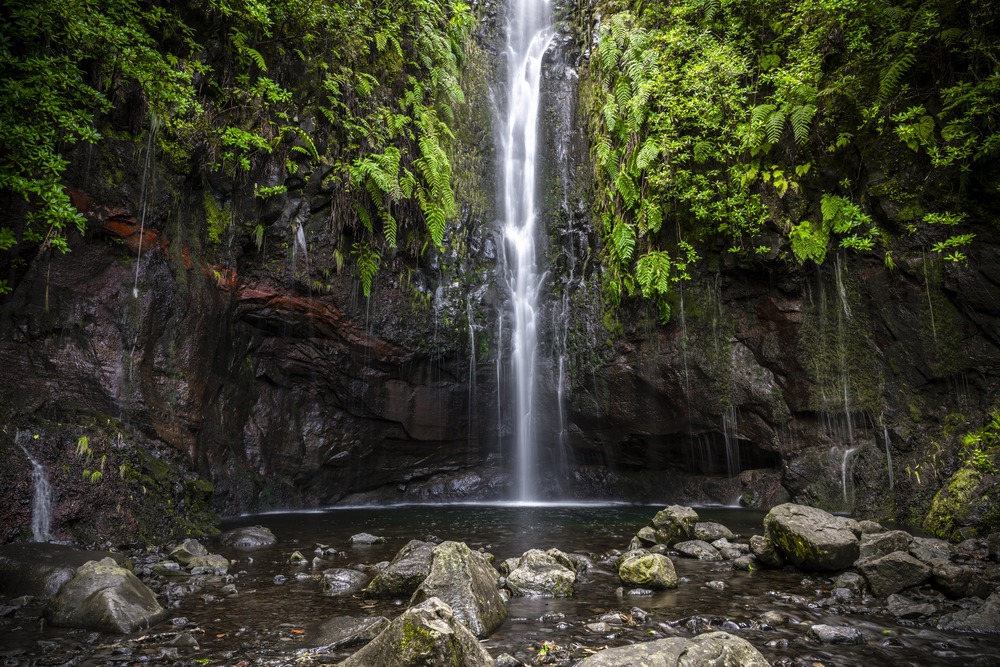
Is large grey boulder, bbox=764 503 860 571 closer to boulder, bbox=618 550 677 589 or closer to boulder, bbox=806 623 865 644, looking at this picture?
boulder, bbox=618 550 677 589

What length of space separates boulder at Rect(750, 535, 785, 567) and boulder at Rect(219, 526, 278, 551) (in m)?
6.99

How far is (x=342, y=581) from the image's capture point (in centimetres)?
617

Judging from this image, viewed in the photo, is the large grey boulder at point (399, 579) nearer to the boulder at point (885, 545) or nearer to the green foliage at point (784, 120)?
the boulder at point (885, 545)

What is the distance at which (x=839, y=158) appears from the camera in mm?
11438

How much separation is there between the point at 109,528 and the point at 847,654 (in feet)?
29.5

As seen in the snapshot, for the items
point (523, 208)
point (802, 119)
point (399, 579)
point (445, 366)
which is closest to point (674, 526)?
point (399, 579)

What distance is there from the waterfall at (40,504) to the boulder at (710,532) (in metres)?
9.11

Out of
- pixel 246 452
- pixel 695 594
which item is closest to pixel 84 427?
pixel 246 452

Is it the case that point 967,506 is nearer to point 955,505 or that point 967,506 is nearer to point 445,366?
point 955,505

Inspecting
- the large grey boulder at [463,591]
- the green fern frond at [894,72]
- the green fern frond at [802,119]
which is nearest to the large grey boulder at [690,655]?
the large grey boulder at [463,591]

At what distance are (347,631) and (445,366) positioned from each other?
10474 mm

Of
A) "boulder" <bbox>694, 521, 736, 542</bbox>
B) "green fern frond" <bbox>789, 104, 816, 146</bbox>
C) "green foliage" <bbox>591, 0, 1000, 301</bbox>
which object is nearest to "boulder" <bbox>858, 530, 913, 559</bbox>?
"boulder" <bbox>694, 521, 736, 542</bbox>

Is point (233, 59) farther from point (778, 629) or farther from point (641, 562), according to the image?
point (778, 629)

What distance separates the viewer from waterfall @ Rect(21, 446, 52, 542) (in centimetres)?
720
